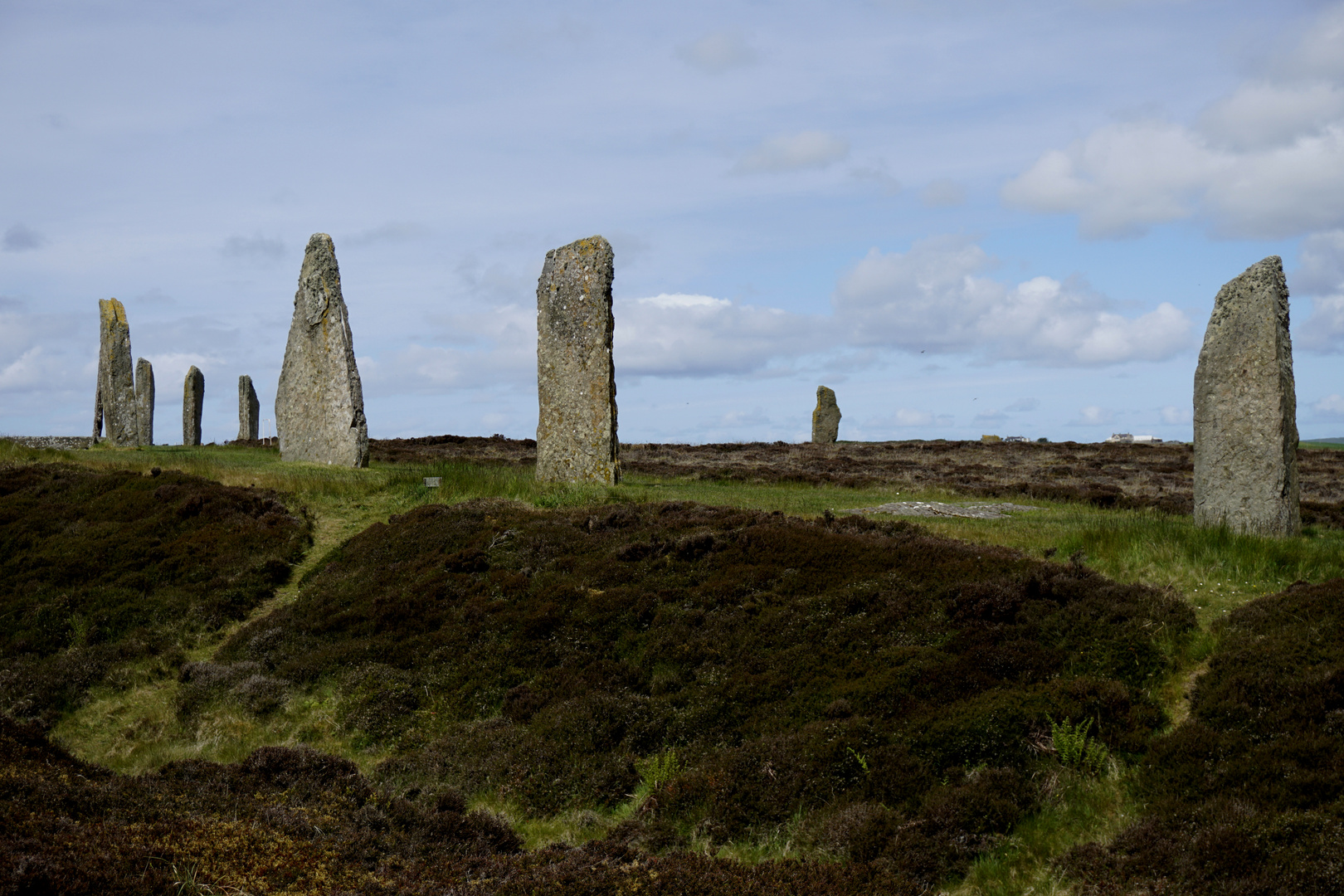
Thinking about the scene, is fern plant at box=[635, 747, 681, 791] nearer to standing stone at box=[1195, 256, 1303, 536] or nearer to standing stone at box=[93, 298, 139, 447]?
standing stone at box=[1195, 256, 1303, 536]

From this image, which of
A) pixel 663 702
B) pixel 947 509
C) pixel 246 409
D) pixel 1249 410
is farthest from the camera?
pixel 246 409

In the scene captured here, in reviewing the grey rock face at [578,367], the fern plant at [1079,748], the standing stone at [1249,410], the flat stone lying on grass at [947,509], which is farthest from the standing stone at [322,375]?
the fern plant at [1079,748]

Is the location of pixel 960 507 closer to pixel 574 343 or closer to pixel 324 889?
pixel 574 343

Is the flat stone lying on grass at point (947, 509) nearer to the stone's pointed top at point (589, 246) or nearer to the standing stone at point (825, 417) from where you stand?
the stone's pointed top at point (589, 246)

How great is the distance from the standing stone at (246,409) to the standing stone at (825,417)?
28.4 metres

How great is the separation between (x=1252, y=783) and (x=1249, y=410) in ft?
27.6

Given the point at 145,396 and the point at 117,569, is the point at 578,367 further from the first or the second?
the point at 145,396

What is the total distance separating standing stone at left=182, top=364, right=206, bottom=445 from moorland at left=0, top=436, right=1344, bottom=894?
25.0 meters

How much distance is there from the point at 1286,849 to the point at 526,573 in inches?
401

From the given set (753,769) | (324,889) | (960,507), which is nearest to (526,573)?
(753,769)

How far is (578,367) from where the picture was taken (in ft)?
66.0

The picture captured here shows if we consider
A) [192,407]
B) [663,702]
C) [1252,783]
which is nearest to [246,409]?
[192,407]

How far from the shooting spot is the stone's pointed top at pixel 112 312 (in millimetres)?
33031

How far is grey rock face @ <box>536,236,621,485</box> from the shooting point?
19.9m
